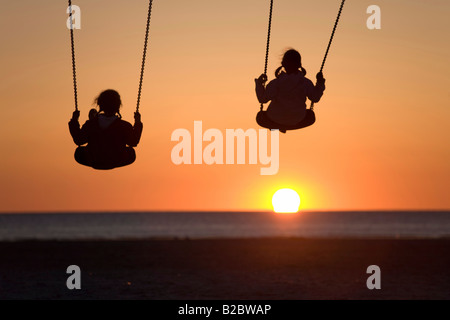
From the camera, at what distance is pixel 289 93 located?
12.4 metres

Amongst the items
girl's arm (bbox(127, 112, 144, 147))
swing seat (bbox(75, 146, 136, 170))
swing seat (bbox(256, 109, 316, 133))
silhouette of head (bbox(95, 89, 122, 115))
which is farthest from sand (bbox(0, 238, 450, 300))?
silhouette of head (bbox(95, 89, 122, 115))

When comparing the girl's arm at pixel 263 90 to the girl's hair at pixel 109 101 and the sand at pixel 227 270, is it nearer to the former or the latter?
the girl's hair at pixel 109 101

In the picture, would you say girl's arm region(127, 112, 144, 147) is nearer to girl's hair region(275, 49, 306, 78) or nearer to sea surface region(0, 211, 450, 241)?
girl's hair region(275, 49, 306, 78)

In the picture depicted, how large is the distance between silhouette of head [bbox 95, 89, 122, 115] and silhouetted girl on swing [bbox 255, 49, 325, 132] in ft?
7.43

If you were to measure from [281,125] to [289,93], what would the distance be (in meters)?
0.58

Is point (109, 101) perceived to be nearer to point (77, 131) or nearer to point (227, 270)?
point (77, 131)

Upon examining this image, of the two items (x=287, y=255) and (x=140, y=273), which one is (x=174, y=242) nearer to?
(x=287, y=255)

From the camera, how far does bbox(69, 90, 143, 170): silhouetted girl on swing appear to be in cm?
1218

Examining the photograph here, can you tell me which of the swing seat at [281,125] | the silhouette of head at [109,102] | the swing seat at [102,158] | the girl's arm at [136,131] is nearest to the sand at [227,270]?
the swing seat at [281,125]

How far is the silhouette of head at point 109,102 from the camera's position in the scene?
39.4 ft

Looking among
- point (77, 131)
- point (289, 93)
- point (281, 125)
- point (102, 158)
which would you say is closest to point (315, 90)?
point (289, 93)

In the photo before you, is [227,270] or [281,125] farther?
[227,270]

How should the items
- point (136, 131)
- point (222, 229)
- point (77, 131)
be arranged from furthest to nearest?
1. point (222, 229)
2. point (136, 131)
3. point (77, 131)
